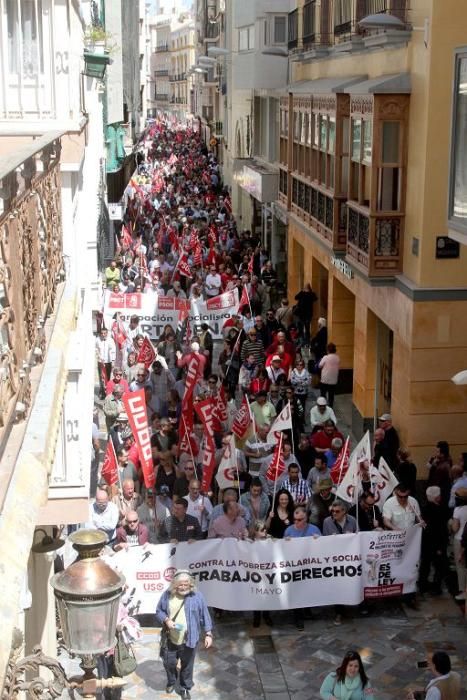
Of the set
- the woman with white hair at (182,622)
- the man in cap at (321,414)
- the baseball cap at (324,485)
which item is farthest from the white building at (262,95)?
the woman with white hair at (182,622)

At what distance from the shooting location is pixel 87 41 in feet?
62.4

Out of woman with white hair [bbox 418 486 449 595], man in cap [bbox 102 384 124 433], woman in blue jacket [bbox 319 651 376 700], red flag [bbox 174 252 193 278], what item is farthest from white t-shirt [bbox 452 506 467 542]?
red flag [bbox 174 252 193 278]

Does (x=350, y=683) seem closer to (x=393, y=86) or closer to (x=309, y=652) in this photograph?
(x=309, y=652)

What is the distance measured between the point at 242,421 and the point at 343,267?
5459mm

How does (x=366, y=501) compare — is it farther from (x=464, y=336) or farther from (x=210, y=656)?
(x=464, y=336)

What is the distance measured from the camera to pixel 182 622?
1033 cm

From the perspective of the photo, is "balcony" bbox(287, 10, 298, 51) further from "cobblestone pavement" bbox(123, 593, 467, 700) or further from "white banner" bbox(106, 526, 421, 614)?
"cobblestone pavement" bbox(123, 593, 467, 700)

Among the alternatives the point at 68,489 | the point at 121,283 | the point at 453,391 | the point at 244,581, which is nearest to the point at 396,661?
the point at 244,581

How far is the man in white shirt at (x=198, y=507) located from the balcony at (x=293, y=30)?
17.3 metres

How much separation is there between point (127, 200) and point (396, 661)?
35.1 meters

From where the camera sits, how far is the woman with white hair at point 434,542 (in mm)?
12562

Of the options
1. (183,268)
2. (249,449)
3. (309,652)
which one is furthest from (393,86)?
(183,268)

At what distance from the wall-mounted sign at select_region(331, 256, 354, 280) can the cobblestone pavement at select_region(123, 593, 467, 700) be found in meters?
7.71

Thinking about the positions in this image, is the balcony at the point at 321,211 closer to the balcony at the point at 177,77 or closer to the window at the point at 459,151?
the window at the point at 459,151
